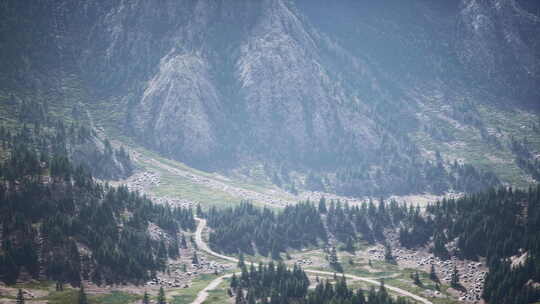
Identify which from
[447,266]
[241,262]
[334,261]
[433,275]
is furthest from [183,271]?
[447,266]

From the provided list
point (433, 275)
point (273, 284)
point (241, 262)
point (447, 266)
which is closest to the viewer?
point (273, 284)

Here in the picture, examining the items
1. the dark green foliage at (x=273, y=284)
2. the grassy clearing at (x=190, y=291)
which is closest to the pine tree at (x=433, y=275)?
the dark green foliage at (x=273, y=284)

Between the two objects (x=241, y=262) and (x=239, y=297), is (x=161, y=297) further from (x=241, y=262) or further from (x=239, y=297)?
(x=241, y=262)

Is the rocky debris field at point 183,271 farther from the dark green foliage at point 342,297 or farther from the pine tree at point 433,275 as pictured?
the pine tree at point 433,275

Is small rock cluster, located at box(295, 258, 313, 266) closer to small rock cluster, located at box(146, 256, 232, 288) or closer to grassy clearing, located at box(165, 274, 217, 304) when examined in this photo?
small rock cluster, located at box(146, 256, 232, 288)

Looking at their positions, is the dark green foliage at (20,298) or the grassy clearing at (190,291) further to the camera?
the grassy clearing at (190,291)

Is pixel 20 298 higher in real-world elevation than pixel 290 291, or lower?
higher

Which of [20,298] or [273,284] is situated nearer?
[20,298]

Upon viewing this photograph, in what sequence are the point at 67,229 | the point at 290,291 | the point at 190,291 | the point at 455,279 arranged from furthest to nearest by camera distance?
the point at 455,279 → the point at 190,291 → the point at 67,229 → the point at 290,291

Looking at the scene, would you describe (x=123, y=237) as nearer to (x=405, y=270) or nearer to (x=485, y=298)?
(x=405, y=270)

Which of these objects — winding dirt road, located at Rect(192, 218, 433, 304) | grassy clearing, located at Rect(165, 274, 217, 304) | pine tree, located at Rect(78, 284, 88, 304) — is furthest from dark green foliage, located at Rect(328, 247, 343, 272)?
pine tree, located at Rect(78, 284, 88, 304)
